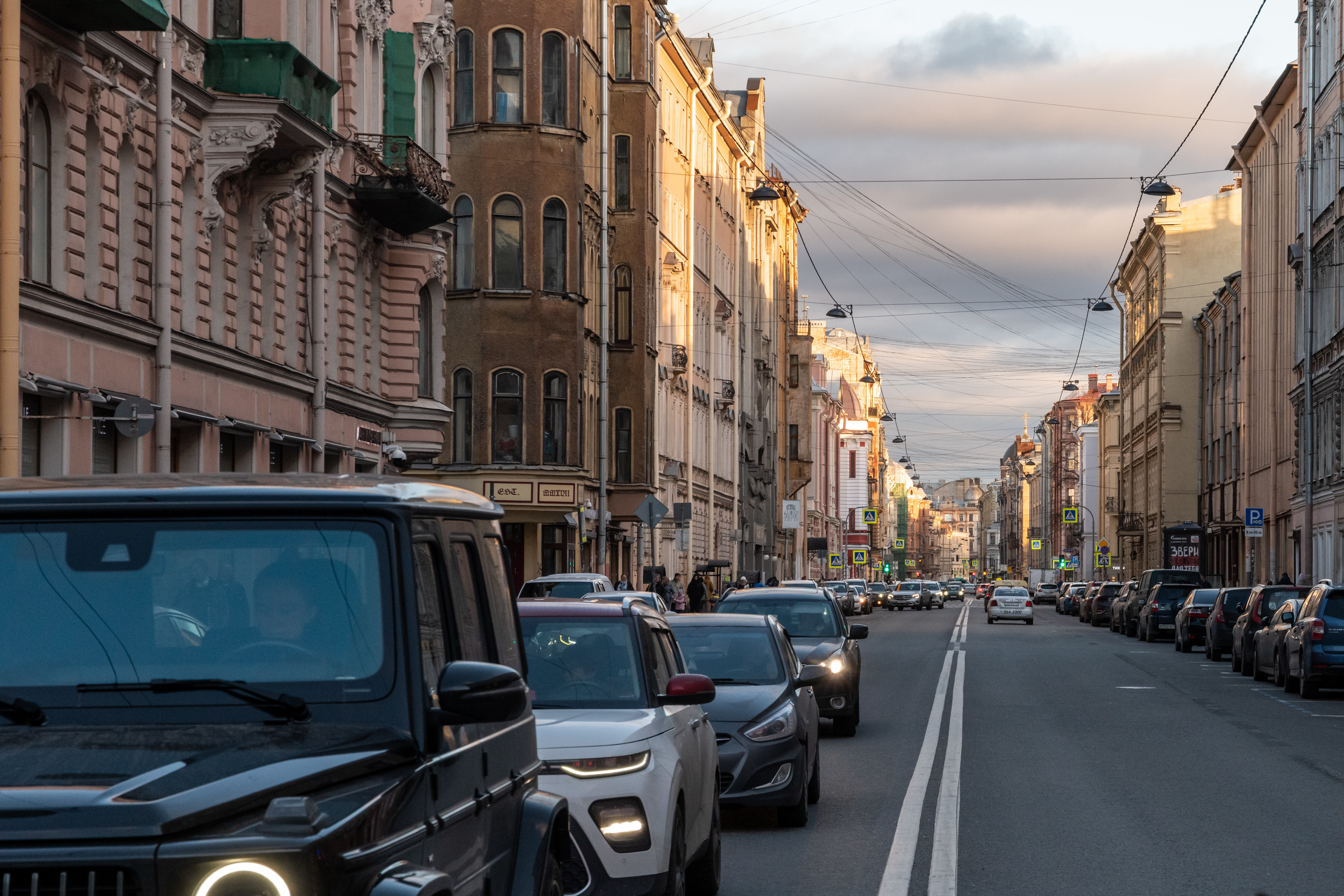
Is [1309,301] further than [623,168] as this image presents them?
No

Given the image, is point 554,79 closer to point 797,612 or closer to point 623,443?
point 623,443

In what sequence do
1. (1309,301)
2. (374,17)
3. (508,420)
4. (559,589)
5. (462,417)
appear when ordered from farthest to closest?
(1309,301), (462,417), (508,420), (374,17), (559,589)

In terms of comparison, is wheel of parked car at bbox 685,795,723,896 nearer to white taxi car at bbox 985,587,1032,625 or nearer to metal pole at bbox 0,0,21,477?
metal pole at bbox 0,0,21,477

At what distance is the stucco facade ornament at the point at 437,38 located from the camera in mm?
34250

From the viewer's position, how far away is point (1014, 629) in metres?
61.1

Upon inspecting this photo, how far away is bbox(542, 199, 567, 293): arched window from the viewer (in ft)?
146

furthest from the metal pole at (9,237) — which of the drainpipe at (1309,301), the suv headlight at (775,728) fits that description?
the drainpipe at (1309,301)

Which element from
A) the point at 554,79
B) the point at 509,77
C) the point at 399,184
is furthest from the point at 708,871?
the point at 554,79

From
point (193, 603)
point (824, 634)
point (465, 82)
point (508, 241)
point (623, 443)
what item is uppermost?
point (465, 82)

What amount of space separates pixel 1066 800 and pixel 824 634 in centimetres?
666

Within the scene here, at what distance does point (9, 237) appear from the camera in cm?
1688

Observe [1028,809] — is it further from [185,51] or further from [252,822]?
[185,51]

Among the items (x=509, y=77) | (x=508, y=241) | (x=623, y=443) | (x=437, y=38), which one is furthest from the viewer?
(x=623, y=443)

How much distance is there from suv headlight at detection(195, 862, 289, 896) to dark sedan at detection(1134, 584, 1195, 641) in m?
47.5
